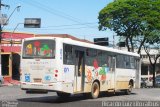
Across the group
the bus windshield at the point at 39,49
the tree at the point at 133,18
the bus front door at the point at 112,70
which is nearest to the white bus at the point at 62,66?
the bus windshield at the point at 39,49

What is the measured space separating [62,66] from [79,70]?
83.2 inches

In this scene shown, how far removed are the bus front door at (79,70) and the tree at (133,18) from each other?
32401 mm

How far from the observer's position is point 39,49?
2177cm

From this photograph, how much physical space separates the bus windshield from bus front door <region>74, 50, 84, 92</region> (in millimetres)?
1932

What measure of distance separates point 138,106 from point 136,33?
36.0m

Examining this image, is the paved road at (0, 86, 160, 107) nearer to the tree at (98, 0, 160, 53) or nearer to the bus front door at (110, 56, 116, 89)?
the bus front door at (110, 56, 116, 89)

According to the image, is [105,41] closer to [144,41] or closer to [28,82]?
[144,41]

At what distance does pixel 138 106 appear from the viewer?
20203 millimetres

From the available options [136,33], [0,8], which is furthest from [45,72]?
[136,33]

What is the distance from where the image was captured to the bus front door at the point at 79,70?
2298cm

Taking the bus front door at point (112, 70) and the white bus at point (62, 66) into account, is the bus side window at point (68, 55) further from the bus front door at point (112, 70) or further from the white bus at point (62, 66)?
the bus front door at point (112, 70)

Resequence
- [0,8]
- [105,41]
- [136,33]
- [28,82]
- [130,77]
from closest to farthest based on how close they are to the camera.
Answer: [28,82] < [130,77] < [0,8] < [136,33] < [105,41]

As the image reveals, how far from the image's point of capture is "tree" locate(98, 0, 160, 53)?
182ft

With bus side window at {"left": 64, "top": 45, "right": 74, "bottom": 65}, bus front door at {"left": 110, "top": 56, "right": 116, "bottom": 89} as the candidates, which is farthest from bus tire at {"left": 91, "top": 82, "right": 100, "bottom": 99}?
bus side window at {"left": 64, "top": 45, "right": 74, "bottom": 65}
